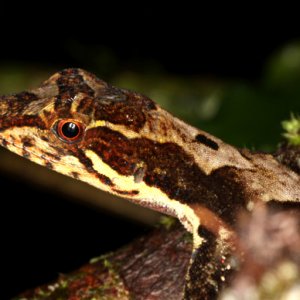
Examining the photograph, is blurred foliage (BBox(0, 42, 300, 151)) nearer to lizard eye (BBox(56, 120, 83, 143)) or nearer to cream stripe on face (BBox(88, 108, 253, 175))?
cream stripe on face (BBox(88, 108, 253, 175))

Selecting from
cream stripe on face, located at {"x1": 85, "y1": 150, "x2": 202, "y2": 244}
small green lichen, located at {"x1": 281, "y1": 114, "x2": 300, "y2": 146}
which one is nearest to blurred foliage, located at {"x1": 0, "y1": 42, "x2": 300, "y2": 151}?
small green lichen, located at {"x1": 281, "y1": 114, "x2": 300, "y2": 146}

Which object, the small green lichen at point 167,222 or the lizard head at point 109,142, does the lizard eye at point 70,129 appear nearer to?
the lizard head at point 109,142

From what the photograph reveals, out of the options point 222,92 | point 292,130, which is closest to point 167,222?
point 292,130

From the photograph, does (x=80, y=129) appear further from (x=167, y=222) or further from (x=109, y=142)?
(x=167, y=222)

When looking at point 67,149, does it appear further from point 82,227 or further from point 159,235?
point 82,227

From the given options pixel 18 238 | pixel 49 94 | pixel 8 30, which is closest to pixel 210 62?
pixel 8 30

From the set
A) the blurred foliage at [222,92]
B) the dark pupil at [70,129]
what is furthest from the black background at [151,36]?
the dark pupil at [70,129]
